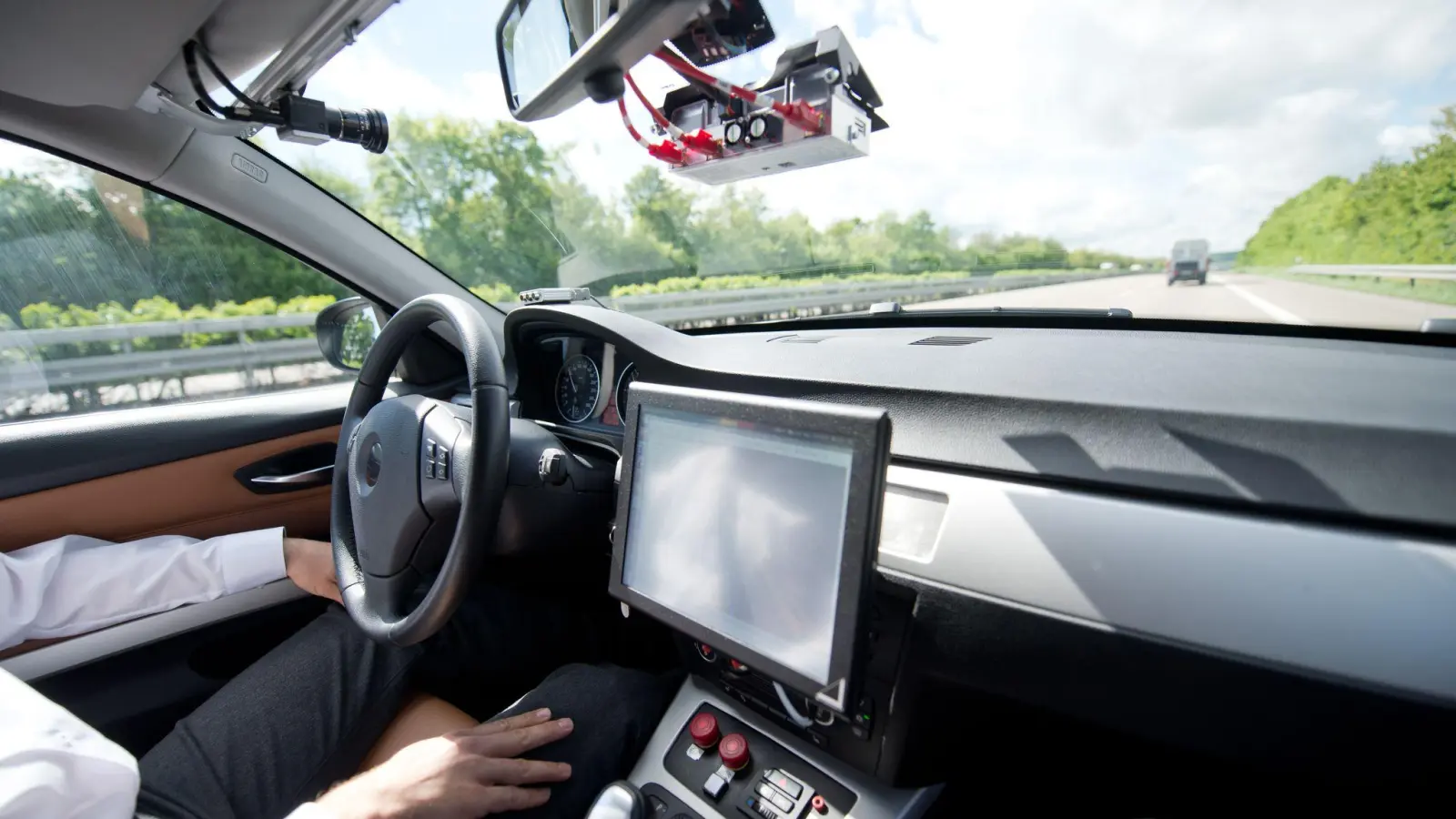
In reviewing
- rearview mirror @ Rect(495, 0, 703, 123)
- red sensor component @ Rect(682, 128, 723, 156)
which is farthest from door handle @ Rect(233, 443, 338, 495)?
red sensor component @ Rect(682, 128, 723, 156)

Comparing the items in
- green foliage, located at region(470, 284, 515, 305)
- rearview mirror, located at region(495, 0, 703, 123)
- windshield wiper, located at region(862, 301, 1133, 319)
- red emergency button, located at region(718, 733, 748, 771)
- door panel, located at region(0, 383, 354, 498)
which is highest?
rearview mirror, located at region(495, 0, 703, 123)

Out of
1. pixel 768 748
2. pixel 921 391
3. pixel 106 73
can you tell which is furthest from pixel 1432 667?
pixel 106 73

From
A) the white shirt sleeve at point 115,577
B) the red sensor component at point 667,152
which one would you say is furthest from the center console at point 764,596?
the white shirt sleeve at point 115,577

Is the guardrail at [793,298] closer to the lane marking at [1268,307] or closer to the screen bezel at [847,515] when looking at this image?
the lane marking at [1268,307]

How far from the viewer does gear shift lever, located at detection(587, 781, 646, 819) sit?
144 centimetres

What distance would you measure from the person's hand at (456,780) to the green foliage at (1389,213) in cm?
182

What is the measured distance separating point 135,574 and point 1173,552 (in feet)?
7.56

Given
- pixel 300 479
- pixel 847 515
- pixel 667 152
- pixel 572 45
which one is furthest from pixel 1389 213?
pixel 300 479

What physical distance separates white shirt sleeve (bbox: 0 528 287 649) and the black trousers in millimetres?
268

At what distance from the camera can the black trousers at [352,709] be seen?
5.00 ft

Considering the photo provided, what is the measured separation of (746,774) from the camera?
153 cm

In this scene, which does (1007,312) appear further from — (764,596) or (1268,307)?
(764,596)

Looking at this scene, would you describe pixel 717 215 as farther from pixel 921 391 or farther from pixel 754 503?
pixel 754 503

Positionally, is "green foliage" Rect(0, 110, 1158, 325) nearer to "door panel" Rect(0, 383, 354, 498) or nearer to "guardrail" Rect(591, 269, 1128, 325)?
"guardrail" Rect(591, 269, 1128, 325)
